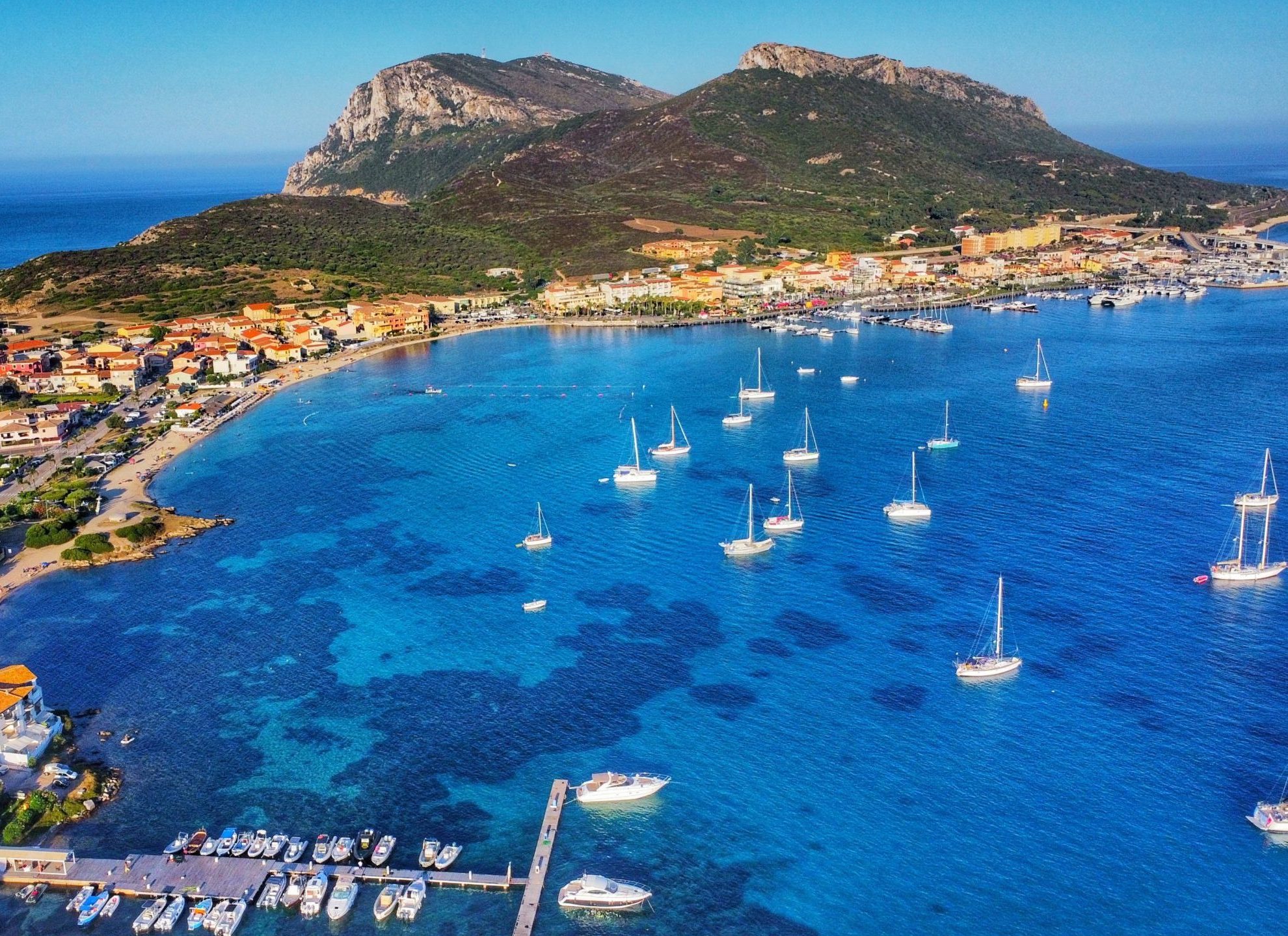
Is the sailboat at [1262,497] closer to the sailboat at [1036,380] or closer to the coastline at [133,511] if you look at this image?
the sailboat at [1036,380]

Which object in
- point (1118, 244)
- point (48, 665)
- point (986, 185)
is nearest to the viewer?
point (48, 665)

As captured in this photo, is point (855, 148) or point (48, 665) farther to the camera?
point (855, 148)

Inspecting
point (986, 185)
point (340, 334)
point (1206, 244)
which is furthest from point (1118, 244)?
point (340, 334)

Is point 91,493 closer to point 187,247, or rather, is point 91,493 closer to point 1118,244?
point 187,247

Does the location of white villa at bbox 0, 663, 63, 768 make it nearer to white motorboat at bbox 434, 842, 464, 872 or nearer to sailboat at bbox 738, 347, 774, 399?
white motorboat at bbox 434, 842, 464, 872

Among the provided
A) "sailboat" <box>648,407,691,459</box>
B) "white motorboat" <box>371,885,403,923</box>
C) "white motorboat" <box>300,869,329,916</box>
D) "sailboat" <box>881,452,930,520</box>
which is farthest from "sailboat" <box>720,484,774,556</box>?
"white motorboat" <box>300,869,329,916</box>

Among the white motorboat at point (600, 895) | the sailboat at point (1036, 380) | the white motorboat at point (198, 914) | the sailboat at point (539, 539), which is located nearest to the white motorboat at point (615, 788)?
the white motorboat at point (600, 895)

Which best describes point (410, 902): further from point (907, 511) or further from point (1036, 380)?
point (1036, 380)

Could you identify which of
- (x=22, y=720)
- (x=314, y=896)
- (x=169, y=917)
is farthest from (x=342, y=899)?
(x=22, y=720)
